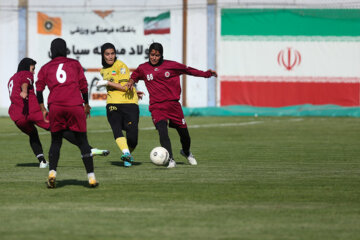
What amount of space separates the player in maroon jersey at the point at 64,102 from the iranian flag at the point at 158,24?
25.7 metres

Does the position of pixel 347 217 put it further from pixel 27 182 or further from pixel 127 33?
pixel 127 33

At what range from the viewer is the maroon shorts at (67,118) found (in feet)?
34.6

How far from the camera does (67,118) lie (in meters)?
10.6

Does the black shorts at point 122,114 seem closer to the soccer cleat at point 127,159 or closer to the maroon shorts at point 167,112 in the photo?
the maroon shorts at point 167,112

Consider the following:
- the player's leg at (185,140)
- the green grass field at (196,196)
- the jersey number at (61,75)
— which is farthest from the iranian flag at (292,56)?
the jersey number at (61,75)

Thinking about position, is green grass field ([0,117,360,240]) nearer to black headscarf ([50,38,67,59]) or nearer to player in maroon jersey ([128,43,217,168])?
player in maroon jersey ([128,43,217,168])

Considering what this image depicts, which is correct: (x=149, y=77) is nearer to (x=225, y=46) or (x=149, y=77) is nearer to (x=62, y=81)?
(x=62, y=81)

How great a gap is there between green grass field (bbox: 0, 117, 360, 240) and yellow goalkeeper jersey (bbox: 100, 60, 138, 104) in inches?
42.9

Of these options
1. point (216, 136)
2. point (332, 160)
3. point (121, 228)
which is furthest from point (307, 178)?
point (216, 136)

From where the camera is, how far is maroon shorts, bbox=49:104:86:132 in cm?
1053

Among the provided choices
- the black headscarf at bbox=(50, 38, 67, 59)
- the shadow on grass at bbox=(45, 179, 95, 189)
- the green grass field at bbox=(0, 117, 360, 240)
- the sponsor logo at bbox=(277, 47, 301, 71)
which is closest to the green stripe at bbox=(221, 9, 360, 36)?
the sponsor logo at bbox=(277, 47, 301, 71)

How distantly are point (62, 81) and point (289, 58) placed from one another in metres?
25.4

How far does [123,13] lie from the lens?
36688mm

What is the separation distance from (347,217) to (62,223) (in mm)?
2780
